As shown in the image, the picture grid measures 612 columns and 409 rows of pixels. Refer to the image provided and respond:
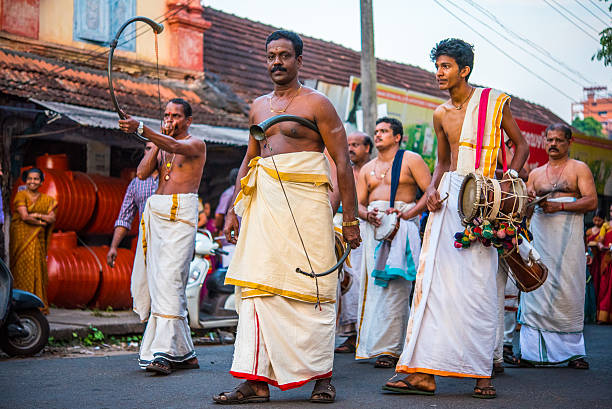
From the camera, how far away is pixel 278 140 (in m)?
5.64

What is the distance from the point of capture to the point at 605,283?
15148 millimetres

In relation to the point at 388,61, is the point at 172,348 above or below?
below

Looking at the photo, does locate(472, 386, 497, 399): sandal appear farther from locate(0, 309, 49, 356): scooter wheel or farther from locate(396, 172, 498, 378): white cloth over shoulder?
locate(0, 309, 49, 356): scooter wheel

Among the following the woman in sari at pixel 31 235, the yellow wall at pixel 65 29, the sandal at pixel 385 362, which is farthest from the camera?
the yellow wall at pixel 65 29

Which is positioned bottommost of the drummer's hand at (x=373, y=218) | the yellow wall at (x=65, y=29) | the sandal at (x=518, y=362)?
the sandal at (x=518, y=362)

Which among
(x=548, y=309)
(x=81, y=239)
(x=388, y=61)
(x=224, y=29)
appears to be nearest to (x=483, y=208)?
(x=548, y=309)

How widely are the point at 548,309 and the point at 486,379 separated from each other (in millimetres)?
2489

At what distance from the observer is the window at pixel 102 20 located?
1353 cm

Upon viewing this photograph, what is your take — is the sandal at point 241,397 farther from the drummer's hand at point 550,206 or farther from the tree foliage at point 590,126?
the tree foliage at point 590,126

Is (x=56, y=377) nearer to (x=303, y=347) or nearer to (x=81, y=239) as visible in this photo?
(x=303, y=347)

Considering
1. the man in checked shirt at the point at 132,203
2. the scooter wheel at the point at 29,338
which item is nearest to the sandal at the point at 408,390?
the man in checked shirt at the point at 132,203

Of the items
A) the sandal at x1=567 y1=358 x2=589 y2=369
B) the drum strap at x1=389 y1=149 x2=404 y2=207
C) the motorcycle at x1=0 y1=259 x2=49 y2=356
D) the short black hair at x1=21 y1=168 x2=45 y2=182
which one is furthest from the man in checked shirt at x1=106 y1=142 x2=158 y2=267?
the sandal at x1=567 y1=358 x2=589 y2=369

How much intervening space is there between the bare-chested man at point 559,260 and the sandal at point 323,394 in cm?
317

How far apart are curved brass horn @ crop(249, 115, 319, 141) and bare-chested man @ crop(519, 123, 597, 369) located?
128 inches
